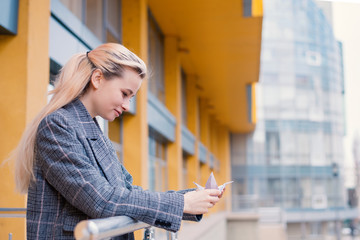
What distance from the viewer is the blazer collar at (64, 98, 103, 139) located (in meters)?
1.74

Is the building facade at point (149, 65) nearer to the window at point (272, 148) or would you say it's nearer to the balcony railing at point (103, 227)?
the balcony railing at point (103, 227)

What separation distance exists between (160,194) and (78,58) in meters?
0.61

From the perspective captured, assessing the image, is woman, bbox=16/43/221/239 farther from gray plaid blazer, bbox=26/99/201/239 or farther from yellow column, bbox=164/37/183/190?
yellow column, bbox=164/37/183/190

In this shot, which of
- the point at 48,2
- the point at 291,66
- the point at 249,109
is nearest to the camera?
the point at 48,2

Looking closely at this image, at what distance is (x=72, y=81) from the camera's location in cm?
179

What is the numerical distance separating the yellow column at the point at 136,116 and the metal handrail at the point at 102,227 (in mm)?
6132

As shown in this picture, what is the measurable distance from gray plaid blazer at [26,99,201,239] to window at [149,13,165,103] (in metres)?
8.15

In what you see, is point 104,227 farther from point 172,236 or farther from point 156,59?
point 156,59

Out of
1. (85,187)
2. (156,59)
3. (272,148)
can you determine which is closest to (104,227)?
(85,187)

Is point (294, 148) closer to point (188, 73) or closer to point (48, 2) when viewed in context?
point (188, 73)

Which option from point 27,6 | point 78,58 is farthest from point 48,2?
point 78,58

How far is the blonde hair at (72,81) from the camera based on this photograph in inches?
66.2

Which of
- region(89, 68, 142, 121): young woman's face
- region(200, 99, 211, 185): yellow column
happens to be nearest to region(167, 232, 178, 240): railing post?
region(89, 68, 142, 121): young woman's face

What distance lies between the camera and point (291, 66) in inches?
1432
